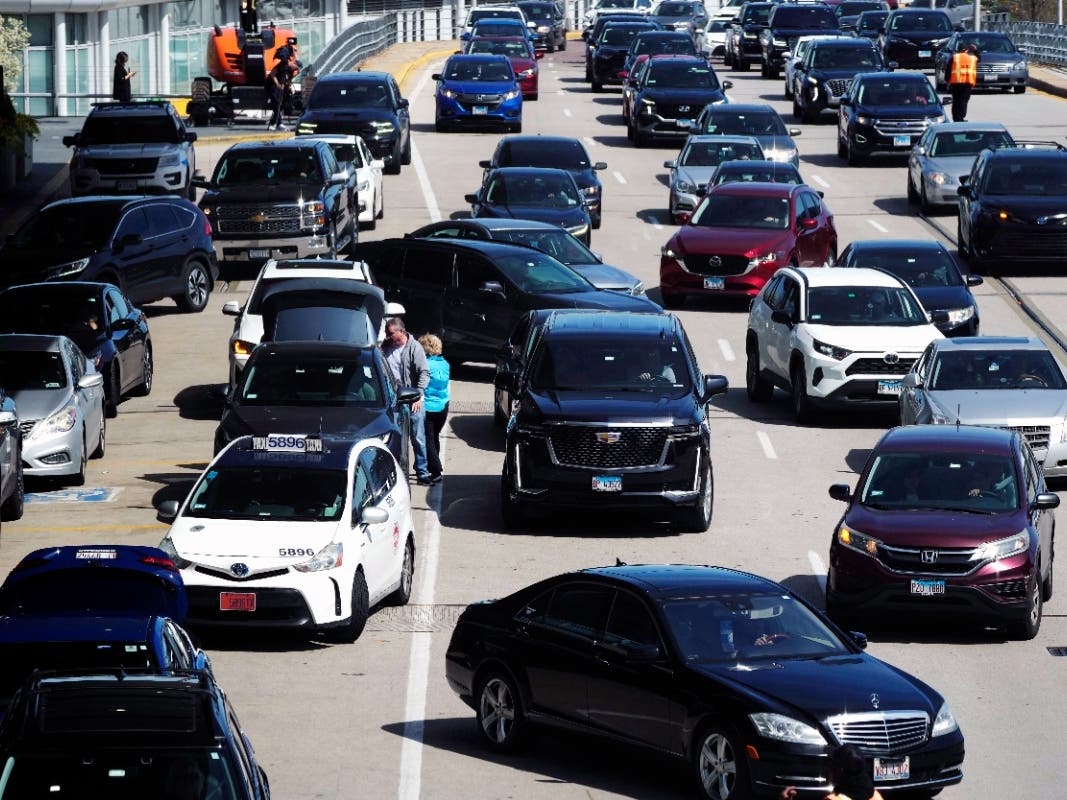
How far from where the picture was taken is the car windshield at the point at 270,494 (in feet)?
57.5

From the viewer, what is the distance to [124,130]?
39.6 m

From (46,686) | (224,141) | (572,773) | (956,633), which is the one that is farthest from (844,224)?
(46,686)

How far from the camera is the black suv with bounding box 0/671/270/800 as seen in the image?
30.9 feet

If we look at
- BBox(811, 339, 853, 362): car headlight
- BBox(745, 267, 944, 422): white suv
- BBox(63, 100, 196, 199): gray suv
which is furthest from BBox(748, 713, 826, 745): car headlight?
BBox(63, 100, 196, 199): gray suv

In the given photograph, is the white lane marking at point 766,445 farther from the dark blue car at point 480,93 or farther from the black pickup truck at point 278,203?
the dark blue car at point 480,93

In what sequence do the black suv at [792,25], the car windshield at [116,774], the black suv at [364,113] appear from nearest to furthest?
the car windshield at [116,774]
the black suv at [364,113]
the black suv at [792,25]

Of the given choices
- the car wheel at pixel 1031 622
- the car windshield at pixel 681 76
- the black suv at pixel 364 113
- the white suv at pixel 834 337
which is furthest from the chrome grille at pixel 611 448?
the car windshield at pixel 681 76

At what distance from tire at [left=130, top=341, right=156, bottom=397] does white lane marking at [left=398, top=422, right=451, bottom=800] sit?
244 inches

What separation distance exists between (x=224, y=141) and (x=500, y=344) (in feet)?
74.6

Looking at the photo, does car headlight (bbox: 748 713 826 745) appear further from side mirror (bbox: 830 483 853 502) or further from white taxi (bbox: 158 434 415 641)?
side mirror (bbox: 830 483 853 502)

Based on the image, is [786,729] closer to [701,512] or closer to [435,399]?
[701,512]

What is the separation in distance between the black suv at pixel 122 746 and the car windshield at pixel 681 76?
1585 inches

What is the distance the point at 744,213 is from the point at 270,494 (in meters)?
17.7

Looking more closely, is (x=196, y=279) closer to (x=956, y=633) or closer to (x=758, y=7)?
(x=956, y=633)
